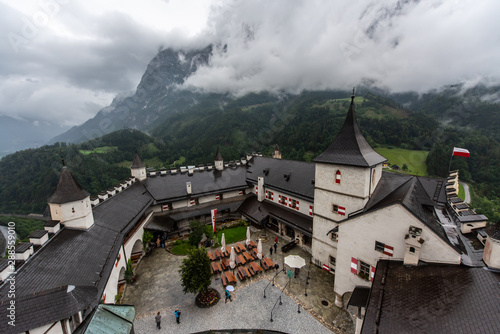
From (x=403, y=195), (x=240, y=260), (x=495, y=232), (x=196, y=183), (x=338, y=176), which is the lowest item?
A: (x=240, y=260)

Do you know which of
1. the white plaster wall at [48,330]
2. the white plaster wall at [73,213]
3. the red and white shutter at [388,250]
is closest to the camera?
the white plaster wall at [48,330]

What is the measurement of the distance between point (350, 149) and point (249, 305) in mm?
14805

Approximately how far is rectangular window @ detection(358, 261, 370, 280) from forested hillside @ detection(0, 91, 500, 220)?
57617 mm

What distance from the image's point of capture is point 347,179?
57.6 ft

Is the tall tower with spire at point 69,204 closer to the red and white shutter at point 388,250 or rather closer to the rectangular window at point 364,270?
the rectangular window at point 364,270

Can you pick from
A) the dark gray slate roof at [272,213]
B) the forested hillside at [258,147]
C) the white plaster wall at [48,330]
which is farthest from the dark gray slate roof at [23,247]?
the forested hillside at [258,147]

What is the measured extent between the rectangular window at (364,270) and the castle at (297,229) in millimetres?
68

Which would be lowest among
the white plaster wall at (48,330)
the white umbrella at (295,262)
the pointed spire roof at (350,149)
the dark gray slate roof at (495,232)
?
the white umbrella at (295,262)

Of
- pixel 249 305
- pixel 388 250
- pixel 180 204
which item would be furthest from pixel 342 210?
pixel 180 204

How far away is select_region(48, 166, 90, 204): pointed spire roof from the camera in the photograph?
15.9m

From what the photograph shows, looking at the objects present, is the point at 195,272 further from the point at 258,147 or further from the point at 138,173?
the point at 258,147

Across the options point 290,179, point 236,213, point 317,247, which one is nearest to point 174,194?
point 236,213

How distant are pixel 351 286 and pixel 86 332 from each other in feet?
50.2

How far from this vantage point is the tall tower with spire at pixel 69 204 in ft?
52.4
